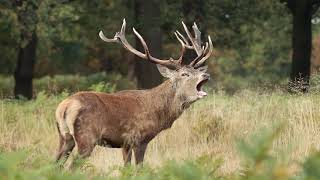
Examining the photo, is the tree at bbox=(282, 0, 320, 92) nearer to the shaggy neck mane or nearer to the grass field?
the grass field

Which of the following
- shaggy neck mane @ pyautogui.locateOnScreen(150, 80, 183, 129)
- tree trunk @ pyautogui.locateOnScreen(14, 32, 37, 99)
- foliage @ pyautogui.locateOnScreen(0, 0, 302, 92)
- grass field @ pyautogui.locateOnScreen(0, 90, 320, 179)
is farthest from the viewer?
tree trunk @ pyautogui.locateOnScreen(14, 32, 37, 99)

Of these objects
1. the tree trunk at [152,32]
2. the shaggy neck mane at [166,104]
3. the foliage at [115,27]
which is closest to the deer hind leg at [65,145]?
the shaggy neck mane at [166,104]

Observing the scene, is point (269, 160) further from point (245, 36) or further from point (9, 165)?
point (245, 36)

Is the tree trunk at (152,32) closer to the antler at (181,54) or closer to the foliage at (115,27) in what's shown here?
the foliage at (115,27)

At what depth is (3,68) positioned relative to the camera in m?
28.1

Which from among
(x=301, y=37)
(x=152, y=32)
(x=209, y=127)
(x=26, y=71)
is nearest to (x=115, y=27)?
(x=26, y=71)

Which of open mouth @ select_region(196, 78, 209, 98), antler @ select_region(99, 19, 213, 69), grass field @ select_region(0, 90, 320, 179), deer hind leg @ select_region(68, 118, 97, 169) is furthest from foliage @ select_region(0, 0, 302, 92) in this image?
deer hind leg @ select_region(68, 118, 97, 169)

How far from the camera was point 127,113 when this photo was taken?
900 cm

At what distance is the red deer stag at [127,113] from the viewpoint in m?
8.45

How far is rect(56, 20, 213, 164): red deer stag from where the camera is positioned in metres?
8.45

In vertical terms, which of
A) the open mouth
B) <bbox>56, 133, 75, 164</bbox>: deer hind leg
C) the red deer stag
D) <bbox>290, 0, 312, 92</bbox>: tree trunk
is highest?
<bbox>290, 0, 312, 92</bbox>: tree trunk

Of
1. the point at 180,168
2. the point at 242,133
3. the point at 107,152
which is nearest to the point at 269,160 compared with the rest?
the point at 180,168

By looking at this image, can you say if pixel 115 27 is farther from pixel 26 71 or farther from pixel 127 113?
pixel 127 113

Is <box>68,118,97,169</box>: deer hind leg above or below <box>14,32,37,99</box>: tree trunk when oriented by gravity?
below
